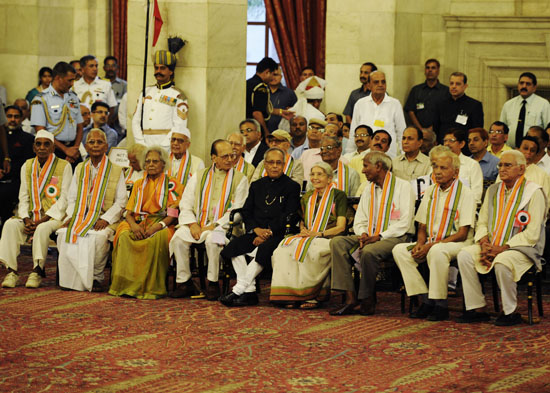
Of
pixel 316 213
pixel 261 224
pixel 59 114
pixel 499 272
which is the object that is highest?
pixel 59 114

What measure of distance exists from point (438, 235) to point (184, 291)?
6.95 ft

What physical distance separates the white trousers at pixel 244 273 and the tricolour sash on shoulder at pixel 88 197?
138cm

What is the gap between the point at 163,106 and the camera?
10.8 m

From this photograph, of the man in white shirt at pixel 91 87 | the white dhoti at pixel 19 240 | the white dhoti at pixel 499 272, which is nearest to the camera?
the white dhoti at pixel 499 272

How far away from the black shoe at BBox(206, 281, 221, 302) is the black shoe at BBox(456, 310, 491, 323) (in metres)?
1.97

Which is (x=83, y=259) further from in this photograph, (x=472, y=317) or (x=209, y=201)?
(x=472, y=317)

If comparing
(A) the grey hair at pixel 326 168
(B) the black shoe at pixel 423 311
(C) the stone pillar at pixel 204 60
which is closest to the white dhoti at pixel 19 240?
(C) the stone pillar at pixel 204 60

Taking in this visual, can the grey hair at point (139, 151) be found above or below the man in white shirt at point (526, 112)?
below

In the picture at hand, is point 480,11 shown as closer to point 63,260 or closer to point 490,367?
point 63,260

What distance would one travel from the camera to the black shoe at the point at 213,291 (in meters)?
8.95

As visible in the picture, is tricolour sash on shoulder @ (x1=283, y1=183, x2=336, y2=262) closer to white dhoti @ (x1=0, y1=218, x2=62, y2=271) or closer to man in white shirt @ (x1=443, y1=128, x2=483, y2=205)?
man in white shirt @ (x1=443, y1=128, x2=483, y2=205)

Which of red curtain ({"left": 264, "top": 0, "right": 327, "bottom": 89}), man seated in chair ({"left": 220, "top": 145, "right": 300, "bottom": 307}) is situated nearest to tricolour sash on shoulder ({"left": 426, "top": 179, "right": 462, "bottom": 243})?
man seated in chair ({"left": 220, "top": 145, "right": 300, "bottom": 307})

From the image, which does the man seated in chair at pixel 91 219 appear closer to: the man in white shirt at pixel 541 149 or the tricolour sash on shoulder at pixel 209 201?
the tricolour sash on shoulder at pixel 209 201

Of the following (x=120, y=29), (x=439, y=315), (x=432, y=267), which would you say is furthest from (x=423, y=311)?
(x=120, y=29)
